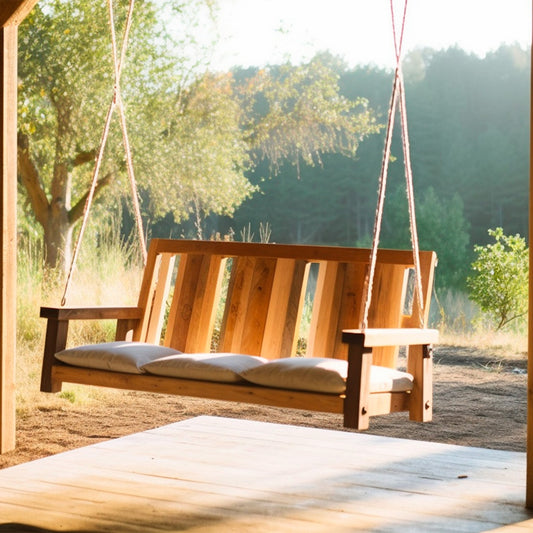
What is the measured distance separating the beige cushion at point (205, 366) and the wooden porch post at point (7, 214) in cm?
85

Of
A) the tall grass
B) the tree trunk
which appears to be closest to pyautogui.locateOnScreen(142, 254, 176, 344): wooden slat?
the tall grass

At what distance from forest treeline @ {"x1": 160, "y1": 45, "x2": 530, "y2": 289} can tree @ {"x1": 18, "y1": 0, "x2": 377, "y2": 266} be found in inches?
467

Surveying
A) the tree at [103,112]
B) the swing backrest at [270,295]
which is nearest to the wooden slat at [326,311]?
the swing backrest at [270,295]

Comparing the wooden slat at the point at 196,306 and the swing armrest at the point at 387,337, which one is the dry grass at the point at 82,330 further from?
the swing armrest at the point at 387,337

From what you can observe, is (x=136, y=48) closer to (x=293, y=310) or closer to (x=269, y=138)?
(x=269, y=138)

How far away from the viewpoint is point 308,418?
558 centimetres

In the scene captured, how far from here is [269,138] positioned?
42.7 ft

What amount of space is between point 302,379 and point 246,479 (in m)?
0.64

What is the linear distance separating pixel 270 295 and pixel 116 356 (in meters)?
0.77

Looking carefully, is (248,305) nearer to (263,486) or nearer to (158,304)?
(158,304)

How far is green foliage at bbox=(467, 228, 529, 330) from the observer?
317 inches

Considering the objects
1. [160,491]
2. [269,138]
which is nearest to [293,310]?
[160,491]

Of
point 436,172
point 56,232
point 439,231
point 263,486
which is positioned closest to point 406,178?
point 263,486

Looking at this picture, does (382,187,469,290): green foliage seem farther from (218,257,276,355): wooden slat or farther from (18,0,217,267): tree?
(218,257,276,355): wooden slat
